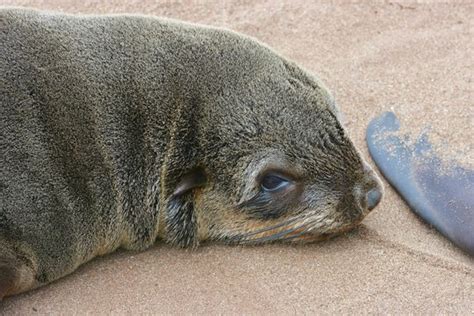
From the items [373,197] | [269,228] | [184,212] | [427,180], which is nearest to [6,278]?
[184,212]

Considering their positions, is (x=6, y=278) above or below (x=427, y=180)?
below

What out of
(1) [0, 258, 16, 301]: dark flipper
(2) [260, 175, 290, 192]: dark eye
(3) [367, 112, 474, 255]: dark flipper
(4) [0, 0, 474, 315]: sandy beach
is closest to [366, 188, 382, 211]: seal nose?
(4) [0, 0, 474, 315]: sandy beach

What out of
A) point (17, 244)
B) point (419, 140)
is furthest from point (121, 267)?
point (419, 140)

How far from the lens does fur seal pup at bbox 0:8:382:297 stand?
4.29 metres

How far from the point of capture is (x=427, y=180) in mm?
5109

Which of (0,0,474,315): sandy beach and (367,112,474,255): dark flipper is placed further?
(367,112,474,255): dark flipper

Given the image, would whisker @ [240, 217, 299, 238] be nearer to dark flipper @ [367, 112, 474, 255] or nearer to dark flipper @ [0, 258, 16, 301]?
dark flipper @ [367, 112, 474, 255]

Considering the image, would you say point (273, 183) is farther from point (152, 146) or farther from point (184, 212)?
point (152, 146)

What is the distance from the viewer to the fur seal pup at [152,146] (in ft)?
14.1

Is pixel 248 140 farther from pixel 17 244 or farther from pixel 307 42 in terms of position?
pixel 307 42

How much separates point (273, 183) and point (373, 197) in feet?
2.18

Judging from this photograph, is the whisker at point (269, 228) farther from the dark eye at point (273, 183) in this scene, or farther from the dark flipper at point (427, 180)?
the dark flipper at point (427, 180)

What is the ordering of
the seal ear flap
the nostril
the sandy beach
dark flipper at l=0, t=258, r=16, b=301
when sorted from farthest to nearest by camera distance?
the nostril, the seal ear flap, the sandy beach, dark flipper at l=0, t=258, r=16, b=301

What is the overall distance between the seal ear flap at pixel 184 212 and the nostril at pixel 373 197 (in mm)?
1062
